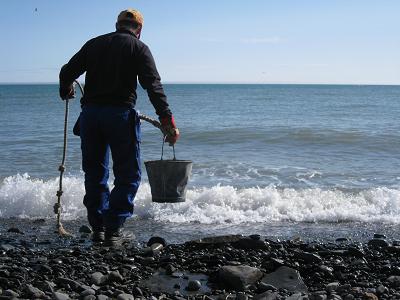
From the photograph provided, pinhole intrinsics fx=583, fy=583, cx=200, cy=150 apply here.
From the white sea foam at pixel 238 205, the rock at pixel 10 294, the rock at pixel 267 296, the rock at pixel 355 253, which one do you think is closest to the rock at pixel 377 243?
the rock at pixel 355 253

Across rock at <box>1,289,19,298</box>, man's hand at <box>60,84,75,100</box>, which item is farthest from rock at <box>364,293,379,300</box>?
man's hand at <box>60,84,75,100</box>

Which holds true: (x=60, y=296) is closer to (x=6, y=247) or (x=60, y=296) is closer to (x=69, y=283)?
(x=69, y=283)

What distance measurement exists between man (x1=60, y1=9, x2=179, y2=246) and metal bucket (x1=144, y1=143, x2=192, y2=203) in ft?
1.09

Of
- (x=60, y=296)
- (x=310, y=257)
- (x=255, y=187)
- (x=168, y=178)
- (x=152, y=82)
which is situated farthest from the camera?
(x=255, y=187)

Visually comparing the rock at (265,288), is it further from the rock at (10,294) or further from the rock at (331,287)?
the rock at (10,294)

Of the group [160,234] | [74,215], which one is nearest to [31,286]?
[160,234]

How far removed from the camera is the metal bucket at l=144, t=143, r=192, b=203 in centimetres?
524

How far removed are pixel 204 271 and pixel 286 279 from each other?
24.4 inches

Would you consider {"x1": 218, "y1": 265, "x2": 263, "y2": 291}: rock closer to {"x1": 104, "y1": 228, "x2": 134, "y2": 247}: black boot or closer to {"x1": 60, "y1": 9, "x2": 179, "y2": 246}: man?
{"x1": 60, "y1": 9, "x2": 179, "y2": 246}: man

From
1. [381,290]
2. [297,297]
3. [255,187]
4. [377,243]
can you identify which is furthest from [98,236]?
[255,187]

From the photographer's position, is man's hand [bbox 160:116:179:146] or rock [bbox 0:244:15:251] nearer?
man's hand [bbox 160:116:179:146]

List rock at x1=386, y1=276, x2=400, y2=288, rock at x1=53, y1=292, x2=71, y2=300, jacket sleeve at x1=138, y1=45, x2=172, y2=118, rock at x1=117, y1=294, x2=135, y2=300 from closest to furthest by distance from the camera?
rock at x1=53, y1=292, x2=71, y2=300
rock at x1=117, y1=294, x2=135, y2=300
rock at x1=386, y1=276, x2=400, y2=288
jacket sleeve at x1=138, y1=45, x2=172, y2=118

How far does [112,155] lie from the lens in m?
4.98

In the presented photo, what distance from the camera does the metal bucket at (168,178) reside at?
524 cm
